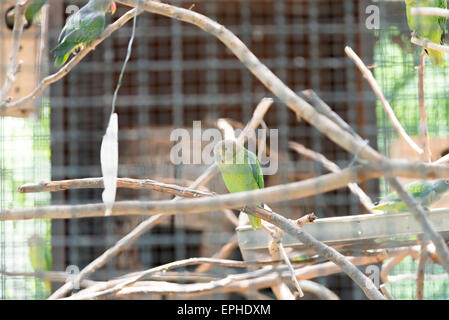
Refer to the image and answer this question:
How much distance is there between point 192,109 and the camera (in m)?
2.02

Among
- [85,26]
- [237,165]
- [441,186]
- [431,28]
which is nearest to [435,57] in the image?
[431,28]

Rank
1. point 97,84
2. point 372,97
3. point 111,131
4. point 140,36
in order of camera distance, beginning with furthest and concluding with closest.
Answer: point 97,84, point 140,36, point 372,97, point 111,131

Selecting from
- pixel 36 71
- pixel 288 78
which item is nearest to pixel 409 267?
pixel 288 78

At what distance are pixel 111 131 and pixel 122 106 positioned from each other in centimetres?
141

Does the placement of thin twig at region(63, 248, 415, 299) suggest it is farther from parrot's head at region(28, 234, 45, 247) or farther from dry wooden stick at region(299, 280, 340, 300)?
parrot's head at region(28, 234, 45, 247)

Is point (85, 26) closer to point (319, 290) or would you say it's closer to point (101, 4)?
point (101, 4)

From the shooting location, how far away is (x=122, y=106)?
77.8 inches

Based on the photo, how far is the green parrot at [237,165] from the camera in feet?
3.75

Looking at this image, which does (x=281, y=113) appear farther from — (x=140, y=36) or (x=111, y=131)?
(x=111, y=131)

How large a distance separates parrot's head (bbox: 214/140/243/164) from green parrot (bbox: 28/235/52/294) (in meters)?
0.52

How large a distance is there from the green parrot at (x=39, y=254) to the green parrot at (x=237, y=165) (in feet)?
1.71

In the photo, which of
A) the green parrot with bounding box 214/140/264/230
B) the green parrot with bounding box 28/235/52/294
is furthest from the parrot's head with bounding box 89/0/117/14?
the green parrot with bounding box 28/235/52/294

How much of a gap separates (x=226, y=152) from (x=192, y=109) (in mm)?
894
